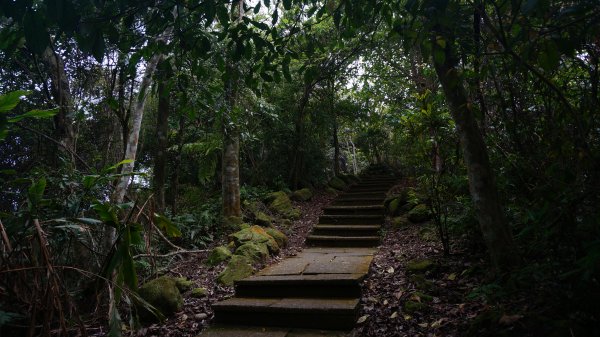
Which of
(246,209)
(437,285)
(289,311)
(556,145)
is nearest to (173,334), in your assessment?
(289,311)

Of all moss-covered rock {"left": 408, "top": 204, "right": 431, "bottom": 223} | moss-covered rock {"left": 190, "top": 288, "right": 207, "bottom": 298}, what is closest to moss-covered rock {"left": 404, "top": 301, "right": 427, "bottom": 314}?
moss-covered rock {"left": 190, "top": 288, "right": 207, "bottom": 298}

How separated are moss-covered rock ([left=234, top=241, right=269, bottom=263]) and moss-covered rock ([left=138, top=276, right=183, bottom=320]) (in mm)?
1184

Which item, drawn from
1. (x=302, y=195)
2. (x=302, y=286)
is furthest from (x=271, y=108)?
(x=302, y=286)

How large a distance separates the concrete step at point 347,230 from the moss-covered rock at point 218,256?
6.84ft

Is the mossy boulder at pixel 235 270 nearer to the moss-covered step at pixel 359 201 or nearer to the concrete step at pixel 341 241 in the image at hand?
the concrete step at pixel 341 241

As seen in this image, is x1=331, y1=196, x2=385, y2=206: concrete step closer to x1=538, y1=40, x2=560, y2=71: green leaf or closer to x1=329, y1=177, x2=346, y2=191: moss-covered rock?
x1=329, y1=177, x2=346, y2=191: moss-covered rock

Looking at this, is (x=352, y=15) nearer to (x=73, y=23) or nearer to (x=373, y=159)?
(x=73, y=23)

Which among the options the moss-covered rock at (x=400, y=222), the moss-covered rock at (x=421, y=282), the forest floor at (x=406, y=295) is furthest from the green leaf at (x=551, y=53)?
the moss-covered rock at (x=400, y=222)

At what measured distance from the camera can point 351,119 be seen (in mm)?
11094

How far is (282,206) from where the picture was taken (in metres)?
7.91

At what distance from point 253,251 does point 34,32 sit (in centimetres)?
382

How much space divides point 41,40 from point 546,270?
2693 mm

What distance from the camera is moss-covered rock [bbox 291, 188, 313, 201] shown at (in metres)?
9.02

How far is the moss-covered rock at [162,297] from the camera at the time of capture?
3.48 m
